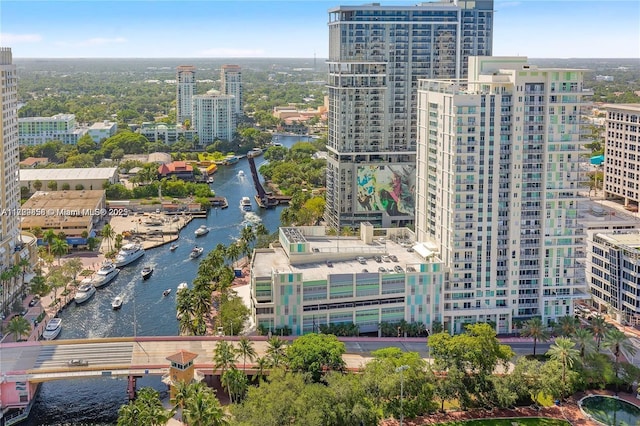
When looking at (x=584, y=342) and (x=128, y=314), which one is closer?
(x=584, y=342)

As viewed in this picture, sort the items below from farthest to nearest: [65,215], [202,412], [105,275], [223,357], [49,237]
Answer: [65,215]
[49,237]
[105,275]
[223,357]
[202,412]

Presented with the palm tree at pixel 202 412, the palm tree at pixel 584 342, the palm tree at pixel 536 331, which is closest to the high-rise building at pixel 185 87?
the palm tree at pixel 536 331

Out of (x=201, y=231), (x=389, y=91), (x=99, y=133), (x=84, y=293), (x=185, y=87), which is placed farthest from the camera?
(x=185, y=87)

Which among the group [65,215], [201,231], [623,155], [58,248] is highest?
[623,155]

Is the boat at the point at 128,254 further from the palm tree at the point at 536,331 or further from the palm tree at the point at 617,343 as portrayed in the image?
the palm tree at the point at 617,343

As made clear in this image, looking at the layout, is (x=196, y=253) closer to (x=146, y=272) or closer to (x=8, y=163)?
(x=146, y=272)

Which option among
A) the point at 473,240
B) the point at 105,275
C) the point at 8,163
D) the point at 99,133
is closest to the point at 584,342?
the point at 473,240

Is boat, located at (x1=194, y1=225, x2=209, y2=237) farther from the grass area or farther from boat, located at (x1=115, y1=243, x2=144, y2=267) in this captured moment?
the grass area
